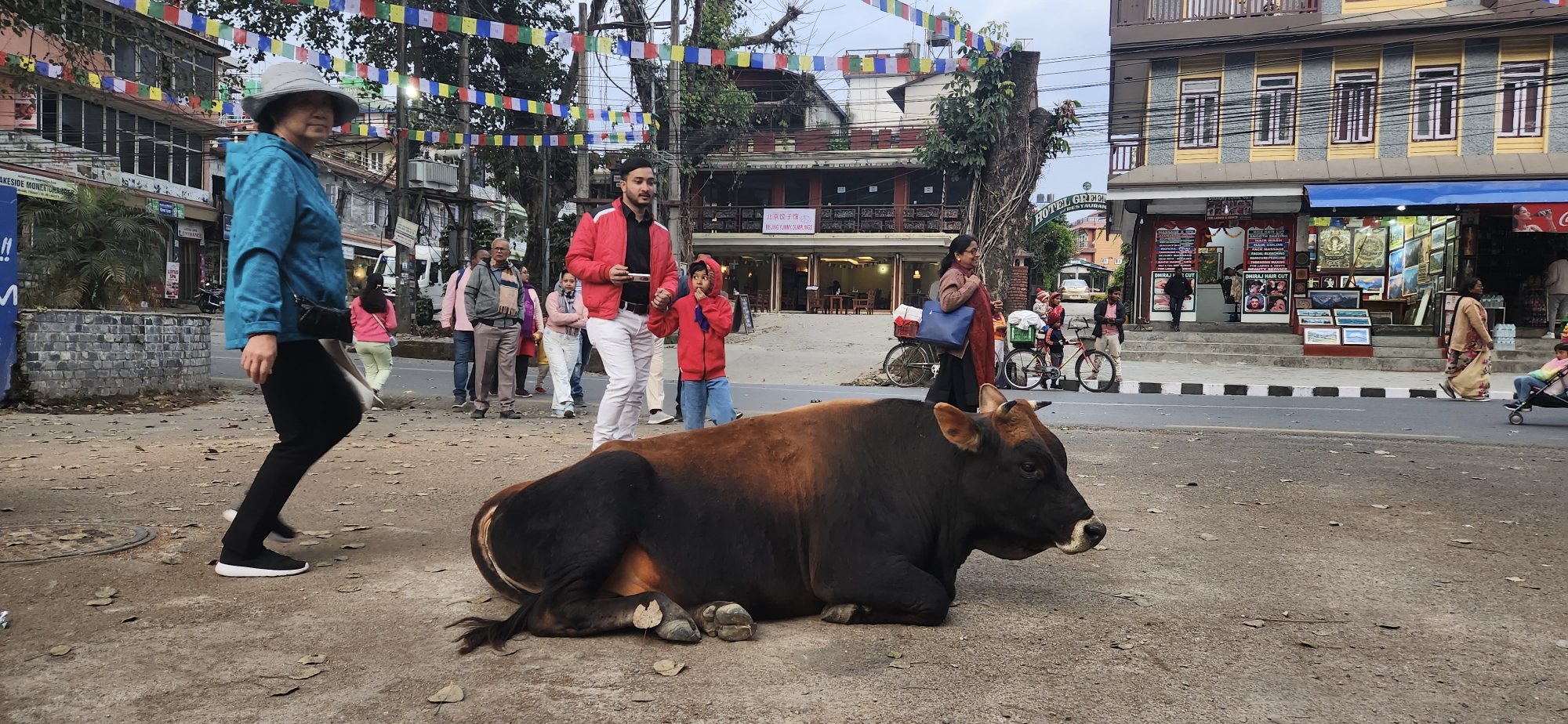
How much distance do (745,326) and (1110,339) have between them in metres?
12.1

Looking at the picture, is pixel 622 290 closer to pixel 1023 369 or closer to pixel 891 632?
pixel 891 632

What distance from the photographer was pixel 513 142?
1923cm

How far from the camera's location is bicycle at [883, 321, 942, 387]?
15727mm

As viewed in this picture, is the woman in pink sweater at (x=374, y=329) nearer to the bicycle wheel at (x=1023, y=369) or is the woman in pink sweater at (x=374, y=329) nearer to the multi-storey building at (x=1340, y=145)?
the bicycle wheel at (x=1023, y=369)

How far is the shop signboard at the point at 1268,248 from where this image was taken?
897 inches

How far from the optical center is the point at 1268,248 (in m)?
23.0

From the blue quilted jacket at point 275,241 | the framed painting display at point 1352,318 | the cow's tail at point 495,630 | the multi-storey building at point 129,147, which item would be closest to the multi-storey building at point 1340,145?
the framed painting display at point 1352,318

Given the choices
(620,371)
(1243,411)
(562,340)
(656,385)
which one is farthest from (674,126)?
(620,371)

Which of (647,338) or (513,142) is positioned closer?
(647,338)

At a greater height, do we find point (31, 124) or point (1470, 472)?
point (31, 124)

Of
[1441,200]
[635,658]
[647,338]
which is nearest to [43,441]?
[647,338]

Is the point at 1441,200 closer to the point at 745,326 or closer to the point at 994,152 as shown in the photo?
the point at 994,152

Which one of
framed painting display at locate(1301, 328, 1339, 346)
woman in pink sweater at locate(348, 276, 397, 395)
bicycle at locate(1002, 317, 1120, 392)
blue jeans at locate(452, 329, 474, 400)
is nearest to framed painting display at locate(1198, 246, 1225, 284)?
framed painting display at locate(1301, 328, 1339, 346)

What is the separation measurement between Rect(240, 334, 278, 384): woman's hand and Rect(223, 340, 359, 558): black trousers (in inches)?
6.2
